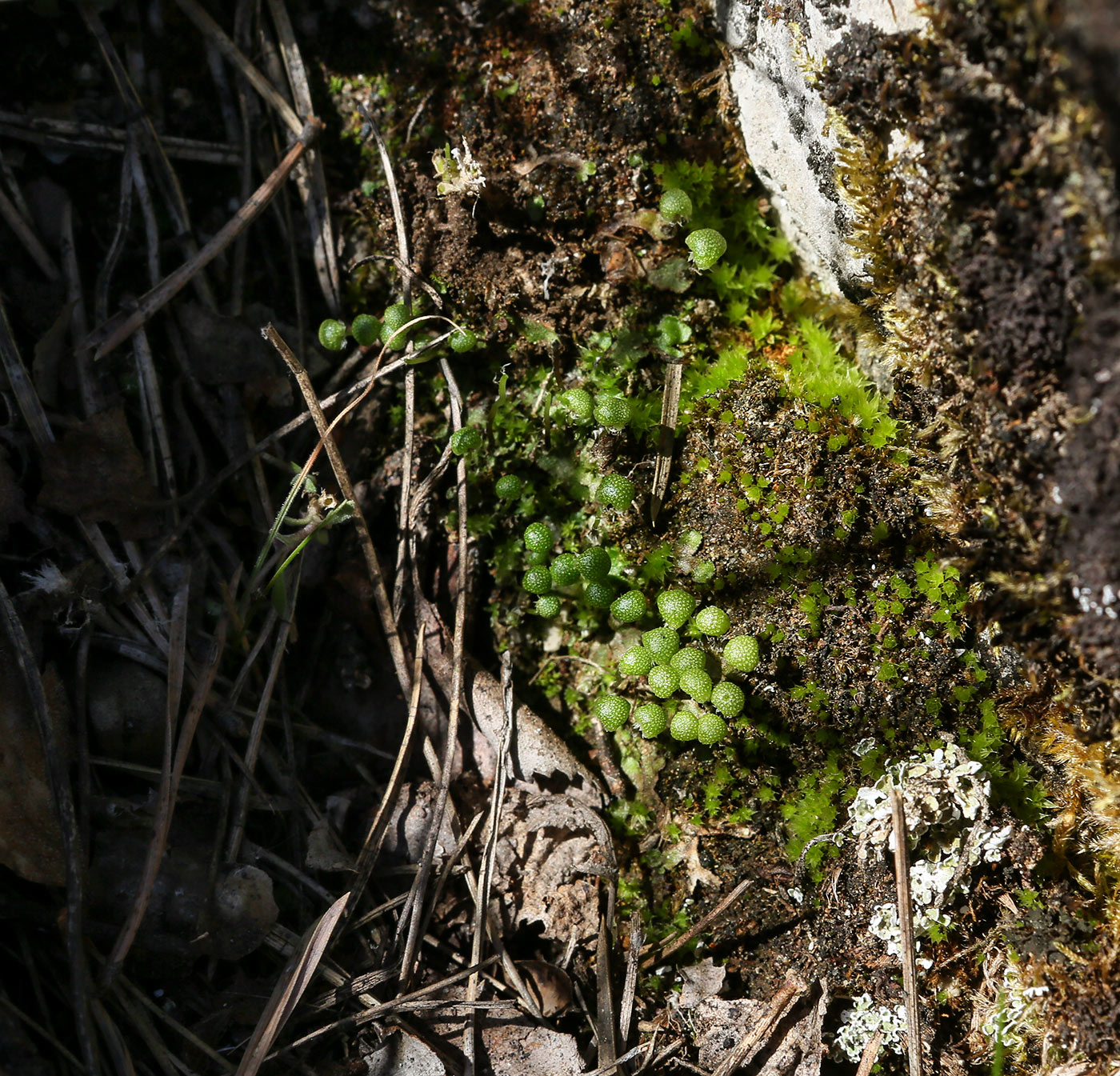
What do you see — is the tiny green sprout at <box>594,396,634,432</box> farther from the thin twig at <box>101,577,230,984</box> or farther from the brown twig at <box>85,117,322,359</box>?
the brown twig at <box>85,117,322,359</box>

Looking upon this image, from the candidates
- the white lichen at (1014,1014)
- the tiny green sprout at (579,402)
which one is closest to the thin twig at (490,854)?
the tiny green sprout at (579,402)

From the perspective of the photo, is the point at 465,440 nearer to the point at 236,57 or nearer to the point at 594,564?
the point at 594,564

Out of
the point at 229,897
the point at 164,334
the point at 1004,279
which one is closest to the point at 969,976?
the point at 1004,279

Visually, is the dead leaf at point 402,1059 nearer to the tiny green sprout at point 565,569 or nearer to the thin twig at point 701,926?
the thin twig at point 701,926

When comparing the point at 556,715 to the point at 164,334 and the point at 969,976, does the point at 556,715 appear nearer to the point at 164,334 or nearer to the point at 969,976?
the point at 969,976

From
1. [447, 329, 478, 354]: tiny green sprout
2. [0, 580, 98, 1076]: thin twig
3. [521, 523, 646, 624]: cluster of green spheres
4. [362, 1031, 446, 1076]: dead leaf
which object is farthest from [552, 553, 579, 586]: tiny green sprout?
[0, 580, 98, 1076]: thin twig
